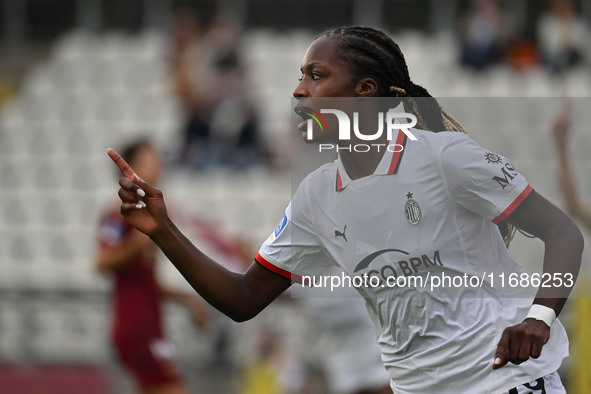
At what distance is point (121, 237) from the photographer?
21.9 ft

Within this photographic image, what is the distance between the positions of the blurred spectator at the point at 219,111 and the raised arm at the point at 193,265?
7.94 m

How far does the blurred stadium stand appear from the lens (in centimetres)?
1111

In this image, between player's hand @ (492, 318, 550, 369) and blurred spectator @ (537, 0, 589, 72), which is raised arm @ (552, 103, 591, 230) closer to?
player's hand @ (492, 318, 550, 369)

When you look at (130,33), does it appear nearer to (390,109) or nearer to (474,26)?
(474,26)

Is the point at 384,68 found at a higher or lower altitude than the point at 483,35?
higher

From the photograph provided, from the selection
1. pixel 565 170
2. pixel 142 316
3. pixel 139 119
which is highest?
pixel 565 170

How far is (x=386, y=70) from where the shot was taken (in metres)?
3.24

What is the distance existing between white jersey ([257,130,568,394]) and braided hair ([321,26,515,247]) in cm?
13

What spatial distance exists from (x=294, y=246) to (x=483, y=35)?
8511 millimetres

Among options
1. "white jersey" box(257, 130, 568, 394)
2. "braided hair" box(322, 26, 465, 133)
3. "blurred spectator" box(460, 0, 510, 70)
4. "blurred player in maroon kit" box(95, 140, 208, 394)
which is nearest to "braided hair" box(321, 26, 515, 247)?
"braided hair" box(322, 26, 465, 133)

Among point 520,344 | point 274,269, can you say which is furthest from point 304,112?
point 520,344

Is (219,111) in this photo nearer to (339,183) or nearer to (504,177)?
(339,183)

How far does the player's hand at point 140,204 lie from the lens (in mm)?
3117

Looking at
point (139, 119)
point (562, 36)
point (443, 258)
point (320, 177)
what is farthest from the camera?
point (139, 119)
